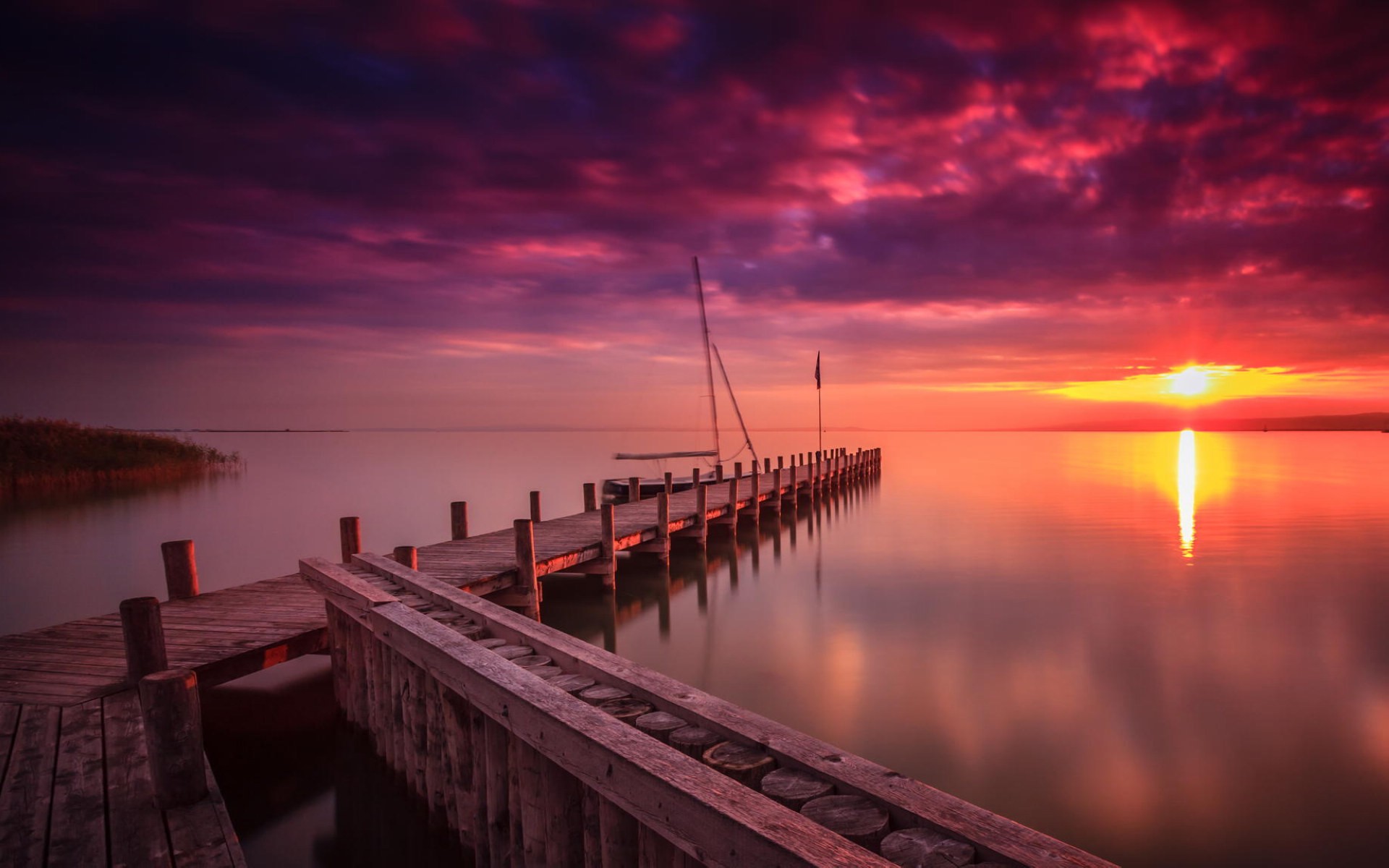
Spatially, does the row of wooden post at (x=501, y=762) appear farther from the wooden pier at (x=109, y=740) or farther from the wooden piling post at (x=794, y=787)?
the wooden pier at (x=109, y=740)

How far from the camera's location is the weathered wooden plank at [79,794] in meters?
3.90

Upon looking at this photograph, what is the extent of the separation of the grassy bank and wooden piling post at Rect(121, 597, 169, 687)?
31441 millimetres

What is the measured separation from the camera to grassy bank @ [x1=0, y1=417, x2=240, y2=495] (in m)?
30.1

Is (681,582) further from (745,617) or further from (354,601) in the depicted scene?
(354,601)

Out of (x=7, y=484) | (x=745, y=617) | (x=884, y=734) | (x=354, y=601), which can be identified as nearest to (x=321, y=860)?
(x=354, y=601)

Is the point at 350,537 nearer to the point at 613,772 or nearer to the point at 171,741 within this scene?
the point at 171,741

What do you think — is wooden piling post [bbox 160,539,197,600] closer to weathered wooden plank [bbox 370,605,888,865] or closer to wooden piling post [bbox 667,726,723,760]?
weathered wooden plank [bbox 370,605,888,865]

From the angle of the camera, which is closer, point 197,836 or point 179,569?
point 197,836

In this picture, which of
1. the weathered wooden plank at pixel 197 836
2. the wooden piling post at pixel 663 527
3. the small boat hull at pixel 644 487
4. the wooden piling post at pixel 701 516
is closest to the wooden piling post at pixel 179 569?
the weathered wooden plank at pixel 197 836

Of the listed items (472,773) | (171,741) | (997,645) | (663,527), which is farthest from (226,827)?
(663,527)

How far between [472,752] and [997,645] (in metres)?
9.95

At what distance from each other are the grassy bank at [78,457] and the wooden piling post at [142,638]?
31441 mm

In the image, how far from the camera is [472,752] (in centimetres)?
506

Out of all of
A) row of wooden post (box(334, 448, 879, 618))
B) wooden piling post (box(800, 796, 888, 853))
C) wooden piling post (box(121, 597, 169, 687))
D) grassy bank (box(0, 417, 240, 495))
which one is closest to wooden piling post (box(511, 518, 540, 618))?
row of wooden post (box(334, 448, 879, 618))
